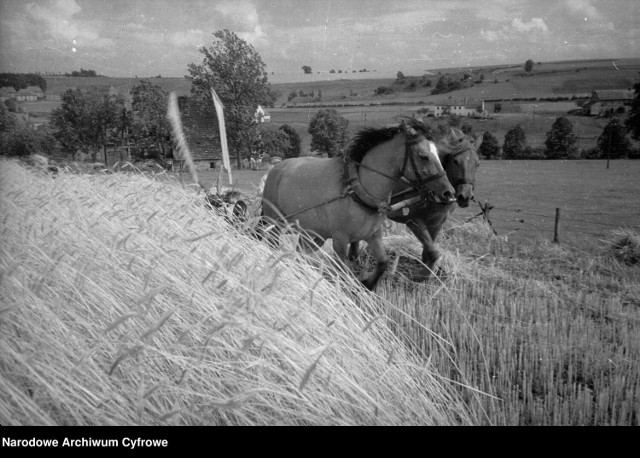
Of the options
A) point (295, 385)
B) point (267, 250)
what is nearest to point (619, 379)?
point (295, 385)

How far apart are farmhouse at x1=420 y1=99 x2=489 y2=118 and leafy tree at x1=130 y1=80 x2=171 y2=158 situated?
12256 mm

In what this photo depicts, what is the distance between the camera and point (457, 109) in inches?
262

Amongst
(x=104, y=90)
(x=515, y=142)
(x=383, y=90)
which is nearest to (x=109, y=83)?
(x=104, y=90)

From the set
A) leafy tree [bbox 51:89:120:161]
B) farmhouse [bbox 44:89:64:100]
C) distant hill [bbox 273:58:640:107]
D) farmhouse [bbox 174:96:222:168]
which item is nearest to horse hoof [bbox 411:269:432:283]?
distant hill [bbox 273:58:640:107]

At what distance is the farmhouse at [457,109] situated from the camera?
6438 millimetres

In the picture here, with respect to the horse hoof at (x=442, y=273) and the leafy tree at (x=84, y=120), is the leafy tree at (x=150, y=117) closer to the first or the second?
the leafy tree at (x=84, y=120)

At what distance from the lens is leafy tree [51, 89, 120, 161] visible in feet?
35.3

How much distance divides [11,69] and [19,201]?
1587 millimetres

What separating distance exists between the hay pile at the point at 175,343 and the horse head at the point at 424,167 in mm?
1462

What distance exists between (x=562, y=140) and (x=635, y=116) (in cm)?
458

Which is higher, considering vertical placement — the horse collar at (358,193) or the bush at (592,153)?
the horse collar at (358,193)

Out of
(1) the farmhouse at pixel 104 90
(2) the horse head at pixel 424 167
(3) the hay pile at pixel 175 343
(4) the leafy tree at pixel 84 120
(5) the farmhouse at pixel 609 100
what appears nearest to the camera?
(3) the hay pile at pixel 175 343

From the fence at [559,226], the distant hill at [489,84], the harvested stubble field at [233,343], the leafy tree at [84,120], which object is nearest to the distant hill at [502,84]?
the distant hill at [489,84]

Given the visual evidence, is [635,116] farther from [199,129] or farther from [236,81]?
[199,129]
